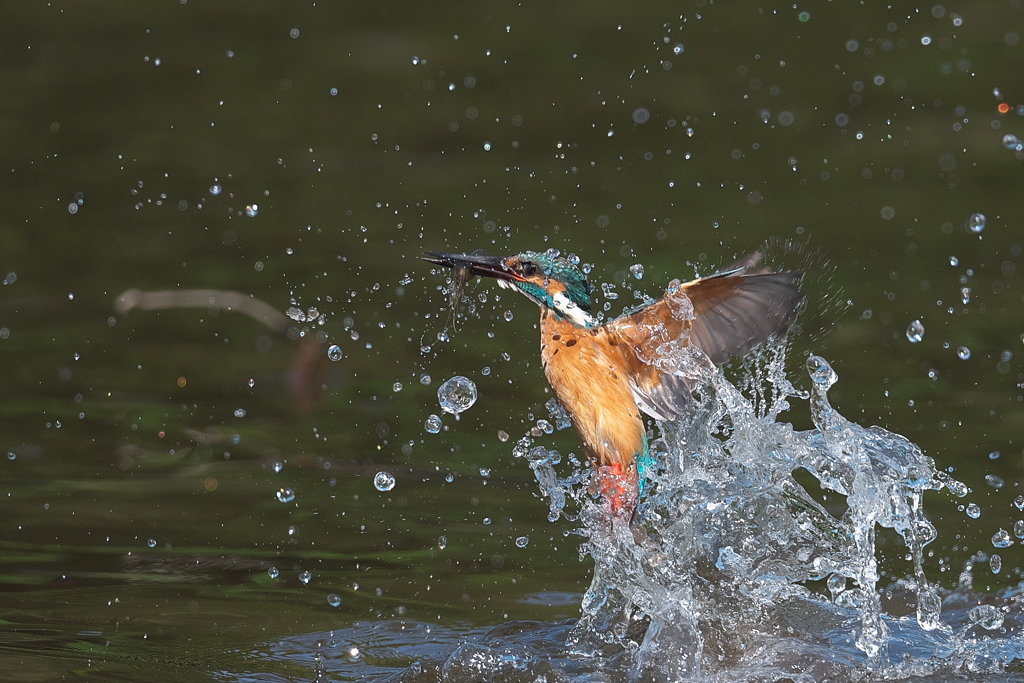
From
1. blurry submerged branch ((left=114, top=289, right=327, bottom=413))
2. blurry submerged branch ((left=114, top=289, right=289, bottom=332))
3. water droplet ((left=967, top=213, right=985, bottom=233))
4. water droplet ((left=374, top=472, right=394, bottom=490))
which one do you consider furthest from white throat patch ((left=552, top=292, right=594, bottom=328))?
water droplet ((left=967, top=213, right=985, bottom=233))

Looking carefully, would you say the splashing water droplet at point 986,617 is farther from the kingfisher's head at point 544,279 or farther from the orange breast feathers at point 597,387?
the kingfisher's head at point 544,279

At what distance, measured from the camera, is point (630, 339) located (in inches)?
143

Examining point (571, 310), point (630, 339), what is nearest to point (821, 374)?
point (630, 339)

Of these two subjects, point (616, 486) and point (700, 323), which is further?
point (616, 486)

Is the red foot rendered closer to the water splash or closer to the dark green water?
the water splash

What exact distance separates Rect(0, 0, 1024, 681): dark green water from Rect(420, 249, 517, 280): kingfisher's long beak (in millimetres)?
889

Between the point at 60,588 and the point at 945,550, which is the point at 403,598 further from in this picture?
the point at 945,550

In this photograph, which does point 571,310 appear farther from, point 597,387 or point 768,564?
point 768,564

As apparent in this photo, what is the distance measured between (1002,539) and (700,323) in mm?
1314

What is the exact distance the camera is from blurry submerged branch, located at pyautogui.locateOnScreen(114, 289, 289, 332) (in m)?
5.97

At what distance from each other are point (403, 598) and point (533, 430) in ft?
2.90

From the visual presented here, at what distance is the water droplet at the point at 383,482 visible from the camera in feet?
Answer: 14.3

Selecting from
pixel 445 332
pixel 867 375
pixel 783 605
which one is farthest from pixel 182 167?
pixel 783 605

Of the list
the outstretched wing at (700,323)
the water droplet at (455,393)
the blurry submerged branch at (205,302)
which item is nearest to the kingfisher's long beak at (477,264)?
the outstretched wing at (700,323)
